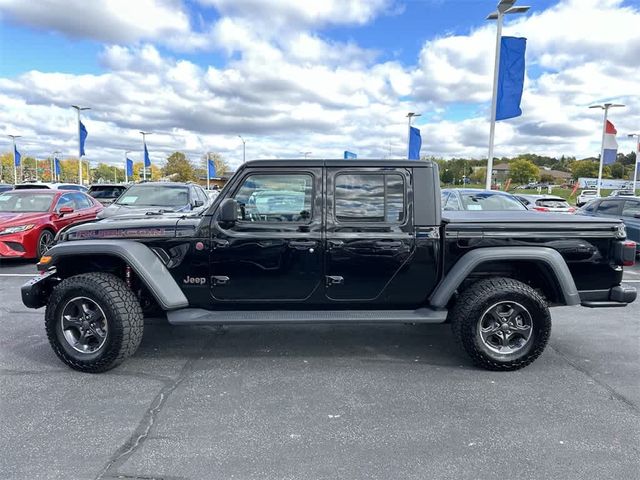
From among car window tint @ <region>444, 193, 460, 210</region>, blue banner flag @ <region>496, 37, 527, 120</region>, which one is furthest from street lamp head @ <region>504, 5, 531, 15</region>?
car window tint @ <region>444, 193, 460, 210</region>

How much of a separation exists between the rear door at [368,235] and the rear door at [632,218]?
803cm

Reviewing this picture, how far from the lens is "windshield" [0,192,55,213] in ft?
29.6

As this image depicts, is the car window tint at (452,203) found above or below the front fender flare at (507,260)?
above

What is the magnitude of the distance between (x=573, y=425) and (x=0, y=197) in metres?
11.1

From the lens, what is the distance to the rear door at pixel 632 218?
9.26m

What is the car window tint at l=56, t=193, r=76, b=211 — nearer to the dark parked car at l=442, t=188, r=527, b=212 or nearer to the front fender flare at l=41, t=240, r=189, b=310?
the front fender flare at l=41, t=240, r=189, b=310

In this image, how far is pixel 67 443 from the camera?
2.71 meters

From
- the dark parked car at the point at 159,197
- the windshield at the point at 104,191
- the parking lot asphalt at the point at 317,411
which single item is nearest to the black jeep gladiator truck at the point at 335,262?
the parking lot asphalt at the point at 317,411

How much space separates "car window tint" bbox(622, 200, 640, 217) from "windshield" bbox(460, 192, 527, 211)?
2.87 meters

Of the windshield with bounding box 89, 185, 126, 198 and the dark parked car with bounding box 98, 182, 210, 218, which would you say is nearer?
the dark parked car with bounding box 98, 182, 210, 218

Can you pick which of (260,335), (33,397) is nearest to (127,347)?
(33,397)

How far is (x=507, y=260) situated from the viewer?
3.84 meters

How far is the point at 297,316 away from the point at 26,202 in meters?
8.29

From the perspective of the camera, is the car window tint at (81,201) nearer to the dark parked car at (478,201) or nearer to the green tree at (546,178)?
the dark parked car at (478,201)
